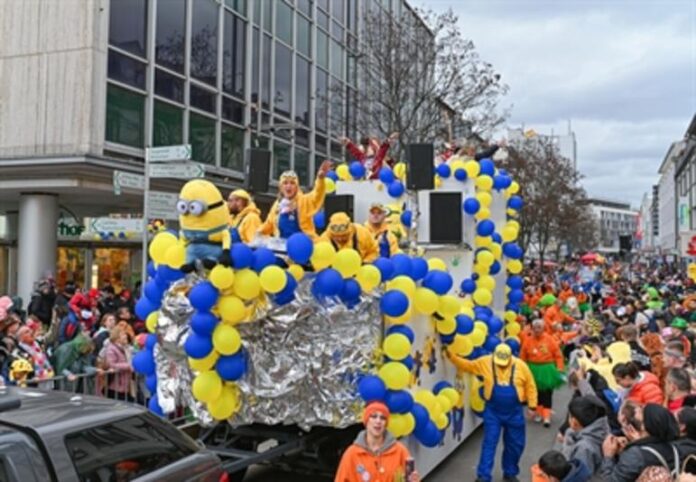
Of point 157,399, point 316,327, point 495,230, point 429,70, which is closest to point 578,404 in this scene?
point 316,327

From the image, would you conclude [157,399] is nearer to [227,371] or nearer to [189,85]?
[227,371]

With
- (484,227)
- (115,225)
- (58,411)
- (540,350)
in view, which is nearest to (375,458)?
(58,411)

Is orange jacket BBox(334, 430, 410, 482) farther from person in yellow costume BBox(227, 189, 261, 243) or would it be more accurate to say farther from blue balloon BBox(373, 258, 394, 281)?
person in yellow costume BBox(227, 189, 261, 243)

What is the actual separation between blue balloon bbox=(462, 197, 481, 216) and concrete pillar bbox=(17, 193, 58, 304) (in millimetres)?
9819

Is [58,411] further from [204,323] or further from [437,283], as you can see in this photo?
[437,283]

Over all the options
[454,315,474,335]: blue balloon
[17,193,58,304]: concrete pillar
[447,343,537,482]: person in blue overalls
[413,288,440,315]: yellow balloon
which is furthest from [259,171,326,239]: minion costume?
[17,193,58,304]: concrete pillar

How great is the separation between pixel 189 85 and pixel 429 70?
23.0 feet

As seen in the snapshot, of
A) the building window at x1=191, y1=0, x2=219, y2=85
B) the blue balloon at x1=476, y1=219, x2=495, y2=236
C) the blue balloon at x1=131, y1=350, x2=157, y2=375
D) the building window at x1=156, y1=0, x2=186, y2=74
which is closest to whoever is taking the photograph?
the blue balloon at x1=131, y1=350, x2=157, y2=375

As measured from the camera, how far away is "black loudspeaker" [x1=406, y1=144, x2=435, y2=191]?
7824mm

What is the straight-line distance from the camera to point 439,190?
Answer: 9805 mm

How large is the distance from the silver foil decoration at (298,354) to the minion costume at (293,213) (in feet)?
5.23

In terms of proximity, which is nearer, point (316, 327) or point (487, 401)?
point (316, 327)

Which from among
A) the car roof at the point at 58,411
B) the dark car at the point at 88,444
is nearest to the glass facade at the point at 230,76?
the car roof at the point at 58,411

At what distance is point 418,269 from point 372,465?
223 cm
